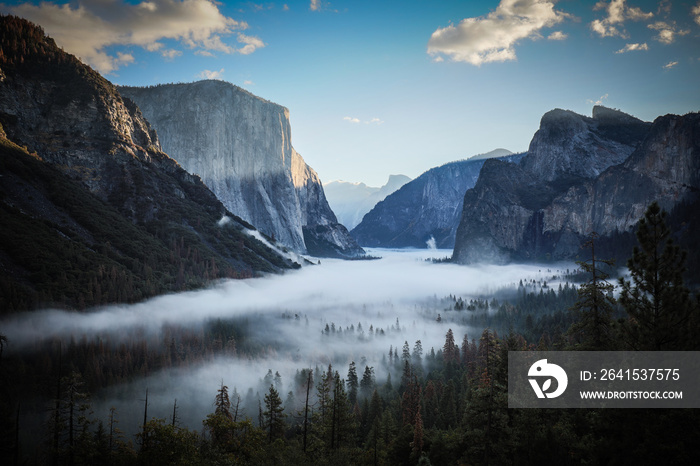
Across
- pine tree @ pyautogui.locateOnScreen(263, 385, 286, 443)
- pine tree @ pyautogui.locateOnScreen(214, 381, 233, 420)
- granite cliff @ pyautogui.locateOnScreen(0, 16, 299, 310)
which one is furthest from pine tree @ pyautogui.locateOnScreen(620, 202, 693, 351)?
granite cliff @ pyautogui.locateOnScreen(0, 16, 299, 310)

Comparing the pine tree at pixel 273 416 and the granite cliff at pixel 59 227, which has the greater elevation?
the granite cliff at pixel 59 227

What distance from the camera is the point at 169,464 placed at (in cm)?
3569

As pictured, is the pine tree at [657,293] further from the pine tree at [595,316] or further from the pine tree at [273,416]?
the pine tree at [273,416]

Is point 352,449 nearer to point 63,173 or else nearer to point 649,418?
point 649,418

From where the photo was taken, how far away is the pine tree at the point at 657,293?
1905 cm

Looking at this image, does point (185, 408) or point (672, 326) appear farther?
point (185, 408)

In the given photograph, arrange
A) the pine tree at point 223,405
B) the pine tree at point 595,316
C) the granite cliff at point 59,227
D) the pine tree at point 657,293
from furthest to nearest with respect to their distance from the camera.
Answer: the granite cliff at point 59,227 → the pine tree at point 223,405 → the pine tree at point 595,316 → the pine tree at point 657,293

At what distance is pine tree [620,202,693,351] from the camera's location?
19047 mm

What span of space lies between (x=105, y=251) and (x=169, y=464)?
149m

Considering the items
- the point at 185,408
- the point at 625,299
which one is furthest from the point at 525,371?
the point at 185,408

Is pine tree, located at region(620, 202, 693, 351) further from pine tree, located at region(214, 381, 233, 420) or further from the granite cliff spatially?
the granite cliff

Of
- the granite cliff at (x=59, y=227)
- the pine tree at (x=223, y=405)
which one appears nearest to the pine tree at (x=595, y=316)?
the pine tree at (x=223, y=405)

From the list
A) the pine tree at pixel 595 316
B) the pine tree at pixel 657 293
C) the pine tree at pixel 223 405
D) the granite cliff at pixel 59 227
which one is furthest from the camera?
the granite cliff at pixel 59 227

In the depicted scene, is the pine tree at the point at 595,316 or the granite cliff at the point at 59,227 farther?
the granite cliff at the point at 59,227
